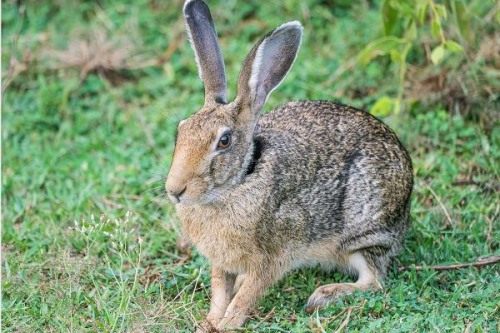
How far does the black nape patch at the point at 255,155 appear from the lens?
5391mm

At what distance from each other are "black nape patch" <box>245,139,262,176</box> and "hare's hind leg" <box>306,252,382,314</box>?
82cm

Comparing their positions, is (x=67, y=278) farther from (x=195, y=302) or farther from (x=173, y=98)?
(x=173, y=98)

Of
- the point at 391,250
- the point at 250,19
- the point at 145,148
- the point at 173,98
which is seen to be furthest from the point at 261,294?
the point at 250,19

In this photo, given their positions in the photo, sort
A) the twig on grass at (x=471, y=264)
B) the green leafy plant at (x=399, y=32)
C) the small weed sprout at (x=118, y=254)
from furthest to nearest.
Result: the green leafy plant at (x=399, y=32) → the twig on grass at (x=471, y=264) → the small weed sprout at (x=118, y=254)

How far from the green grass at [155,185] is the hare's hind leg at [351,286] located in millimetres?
106

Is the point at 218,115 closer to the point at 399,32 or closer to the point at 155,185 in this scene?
the point at 155,185

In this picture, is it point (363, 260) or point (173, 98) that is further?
point (173, 98)

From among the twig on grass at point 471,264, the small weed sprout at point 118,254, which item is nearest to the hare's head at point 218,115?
the small weed sprout at point 118,254

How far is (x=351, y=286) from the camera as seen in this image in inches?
226

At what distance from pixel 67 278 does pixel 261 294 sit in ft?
3.59

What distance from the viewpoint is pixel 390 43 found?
6930 millimetres

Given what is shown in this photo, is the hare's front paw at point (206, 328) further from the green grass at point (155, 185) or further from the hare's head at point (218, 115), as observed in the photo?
the hare's head at point (218, 115)

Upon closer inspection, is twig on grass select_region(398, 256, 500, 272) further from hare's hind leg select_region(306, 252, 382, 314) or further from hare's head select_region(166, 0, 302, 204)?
hare's head select_region(166, 0, 302, 204)

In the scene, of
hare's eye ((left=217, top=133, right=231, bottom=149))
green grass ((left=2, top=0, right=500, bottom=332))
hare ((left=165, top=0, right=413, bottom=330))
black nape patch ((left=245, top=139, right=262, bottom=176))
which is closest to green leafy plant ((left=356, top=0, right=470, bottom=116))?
green grass ((left=2, top=0, right=500, bottom=332))
